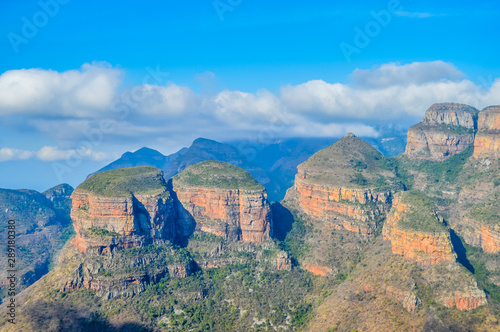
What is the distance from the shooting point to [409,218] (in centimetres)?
8619

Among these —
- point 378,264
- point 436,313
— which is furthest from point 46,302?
point 436,313

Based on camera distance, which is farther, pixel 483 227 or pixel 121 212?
pixel 121 212

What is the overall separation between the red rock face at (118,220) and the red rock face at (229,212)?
37.2ft

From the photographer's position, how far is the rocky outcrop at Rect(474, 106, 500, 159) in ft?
382

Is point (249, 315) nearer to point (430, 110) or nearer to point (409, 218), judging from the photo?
point (409, 218)

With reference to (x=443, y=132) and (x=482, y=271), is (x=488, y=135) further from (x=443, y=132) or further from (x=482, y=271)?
(x=482, y=271)

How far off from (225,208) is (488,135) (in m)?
75.1

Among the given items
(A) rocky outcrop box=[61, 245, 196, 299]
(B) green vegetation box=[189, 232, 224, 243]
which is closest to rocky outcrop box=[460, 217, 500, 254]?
(B) green vegetation box=[189, 232, 224, 243]

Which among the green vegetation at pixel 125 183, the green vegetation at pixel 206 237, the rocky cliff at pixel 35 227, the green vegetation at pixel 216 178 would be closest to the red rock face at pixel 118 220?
the green vegetation at pixel 125 183

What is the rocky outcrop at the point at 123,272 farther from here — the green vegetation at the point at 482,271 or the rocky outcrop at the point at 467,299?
the green vegetation at the point at 482,271

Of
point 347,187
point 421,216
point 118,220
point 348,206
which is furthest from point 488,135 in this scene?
point 118,220

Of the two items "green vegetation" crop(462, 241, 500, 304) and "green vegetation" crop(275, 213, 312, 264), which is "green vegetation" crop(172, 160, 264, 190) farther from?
"green vegetation" crop(462, 241, 500, 304)

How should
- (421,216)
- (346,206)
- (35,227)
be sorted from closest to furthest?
(421,216) < (346,206) < (35,227)

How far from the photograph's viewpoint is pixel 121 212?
91.6m
